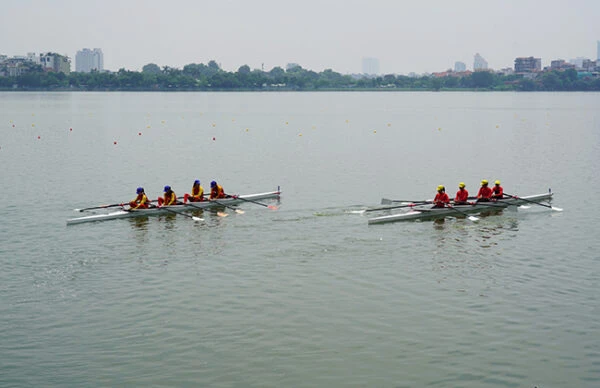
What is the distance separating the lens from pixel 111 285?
2230 centimetres

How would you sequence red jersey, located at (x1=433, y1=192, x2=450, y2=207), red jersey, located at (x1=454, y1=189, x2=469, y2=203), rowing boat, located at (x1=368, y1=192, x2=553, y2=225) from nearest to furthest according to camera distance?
rowing boat, located at (x1=368, y1=192, x2=553, y2=225) → red jersey, located at (x1=433, y1=192, x2=450, y2=207) → red jersey, located at (x1=454, y1=189, x2=469, y2=203)

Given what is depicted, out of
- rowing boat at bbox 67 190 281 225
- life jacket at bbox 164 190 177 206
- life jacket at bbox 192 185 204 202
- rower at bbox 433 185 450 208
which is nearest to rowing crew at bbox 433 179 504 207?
rower at bbox 433 185 450 208

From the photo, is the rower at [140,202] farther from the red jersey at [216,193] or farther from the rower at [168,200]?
the red jersey at [216,193]

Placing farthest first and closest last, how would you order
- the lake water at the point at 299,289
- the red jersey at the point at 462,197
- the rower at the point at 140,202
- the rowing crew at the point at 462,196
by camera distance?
the red jersey at the point at 462,197
the rowing crew at the point at 462,196
the rower at the point at 140,202
the lake water at the point at 299,289

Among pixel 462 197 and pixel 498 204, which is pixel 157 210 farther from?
pixel 498 204

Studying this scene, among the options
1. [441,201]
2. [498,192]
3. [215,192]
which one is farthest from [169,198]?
[498,192]

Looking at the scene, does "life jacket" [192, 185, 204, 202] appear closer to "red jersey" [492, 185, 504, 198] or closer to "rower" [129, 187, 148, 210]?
"rower" [129, 187, 148, 210]

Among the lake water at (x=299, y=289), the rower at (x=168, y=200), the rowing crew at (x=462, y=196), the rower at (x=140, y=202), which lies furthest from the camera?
the rower at (x=168, y=200)

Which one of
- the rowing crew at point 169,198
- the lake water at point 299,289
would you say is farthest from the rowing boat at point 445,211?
the rowing crew at point 169,198

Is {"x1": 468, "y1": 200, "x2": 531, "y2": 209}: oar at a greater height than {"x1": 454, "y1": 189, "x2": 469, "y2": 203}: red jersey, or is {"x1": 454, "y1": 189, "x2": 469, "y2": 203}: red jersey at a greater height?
{"x1": 454, "y1": 189, "x2": 469, "y2": 203}: red jersey

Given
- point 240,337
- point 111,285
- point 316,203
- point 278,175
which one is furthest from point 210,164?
point 240,337

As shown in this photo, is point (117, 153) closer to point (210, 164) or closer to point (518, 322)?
point (210, 164)

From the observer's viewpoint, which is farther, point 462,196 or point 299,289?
point 462,196

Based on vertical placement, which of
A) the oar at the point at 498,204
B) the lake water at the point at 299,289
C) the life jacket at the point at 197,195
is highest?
the life jacket at the point at 197,195
